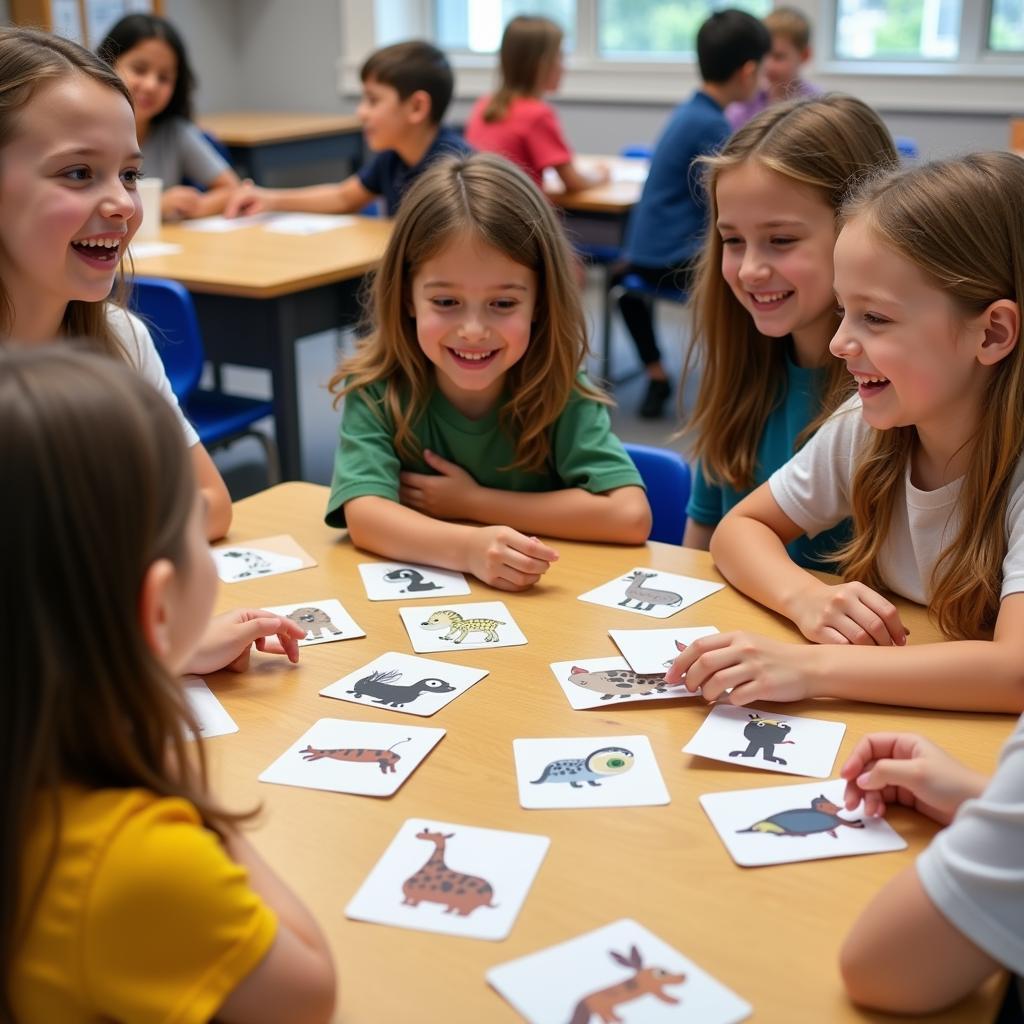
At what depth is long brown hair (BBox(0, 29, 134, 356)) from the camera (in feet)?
5.15

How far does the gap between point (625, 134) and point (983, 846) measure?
21.9 ft

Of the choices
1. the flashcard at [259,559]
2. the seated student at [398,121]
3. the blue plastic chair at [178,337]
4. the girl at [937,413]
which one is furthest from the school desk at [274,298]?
the girl at [937,413]

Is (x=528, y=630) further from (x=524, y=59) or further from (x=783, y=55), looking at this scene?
(x=783, y=55)

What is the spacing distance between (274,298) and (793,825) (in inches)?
96.0

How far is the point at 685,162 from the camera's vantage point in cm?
432

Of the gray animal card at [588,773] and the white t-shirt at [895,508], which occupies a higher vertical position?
the white t-shirt at [895,508]

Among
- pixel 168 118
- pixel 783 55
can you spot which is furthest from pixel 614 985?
pixel 783 55

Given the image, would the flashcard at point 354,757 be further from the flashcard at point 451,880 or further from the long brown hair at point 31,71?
the long brown hair at point 31,71

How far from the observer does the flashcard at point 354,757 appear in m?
1.12

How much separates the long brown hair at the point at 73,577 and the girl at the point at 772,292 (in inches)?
48.9

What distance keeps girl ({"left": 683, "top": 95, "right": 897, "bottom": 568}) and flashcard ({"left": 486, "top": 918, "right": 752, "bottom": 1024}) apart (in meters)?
1.07

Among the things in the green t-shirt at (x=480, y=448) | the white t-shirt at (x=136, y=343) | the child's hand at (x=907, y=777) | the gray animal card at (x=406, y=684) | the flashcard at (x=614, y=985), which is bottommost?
the gray animal card at (x=406, y=684)

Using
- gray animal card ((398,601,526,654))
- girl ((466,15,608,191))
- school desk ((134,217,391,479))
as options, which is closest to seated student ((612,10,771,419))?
girl ((466,15,608,191))

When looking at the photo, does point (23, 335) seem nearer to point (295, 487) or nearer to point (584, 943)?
point (295, 487)
